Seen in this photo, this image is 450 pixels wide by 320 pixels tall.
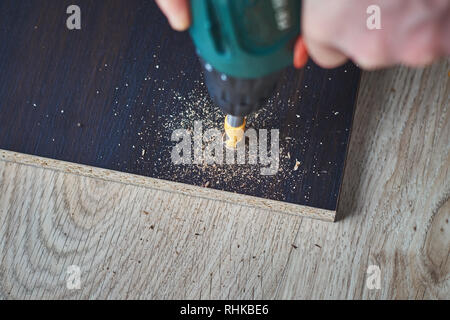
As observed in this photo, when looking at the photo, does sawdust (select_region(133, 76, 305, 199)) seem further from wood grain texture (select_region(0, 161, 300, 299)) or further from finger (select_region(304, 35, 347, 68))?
finger (select_region(304, 35, 347, 68))

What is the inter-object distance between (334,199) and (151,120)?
263 mm

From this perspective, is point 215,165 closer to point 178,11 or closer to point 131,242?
point 131,242

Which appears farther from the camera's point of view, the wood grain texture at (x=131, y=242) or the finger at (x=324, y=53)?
the wood grain texture at (x=131, y=242)

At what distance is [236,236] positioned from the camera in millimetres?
691

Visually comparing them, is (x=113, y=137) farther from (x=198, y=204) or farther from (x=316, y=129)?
(x=316, y=129)

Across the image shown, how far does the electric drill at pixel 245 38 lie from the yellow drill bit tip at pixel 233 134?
20 centimetres

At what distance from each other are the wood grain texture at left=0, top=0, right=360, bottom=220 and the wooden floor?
2.0 inches

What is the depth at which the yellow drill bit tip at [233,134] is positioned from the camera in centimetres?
64

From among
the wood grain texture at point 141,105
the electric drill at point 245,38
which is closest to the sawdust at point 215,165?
the wood grain texture at point 141,105

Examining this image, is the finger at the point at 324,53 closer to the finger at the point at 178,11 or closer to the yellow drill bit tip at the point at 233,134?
the finger at the point at 178,11

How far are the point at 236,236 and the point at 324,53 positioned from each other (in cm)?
36

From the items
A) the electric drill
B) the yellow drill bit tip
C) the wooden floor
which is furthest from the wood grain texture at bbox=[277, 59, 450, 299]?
the electric drill

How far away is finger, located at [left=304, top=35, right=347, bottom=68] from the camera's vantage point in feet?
1.26

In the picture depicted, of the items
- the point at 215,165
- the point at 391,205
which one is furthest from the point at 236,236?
the point at 391,205
